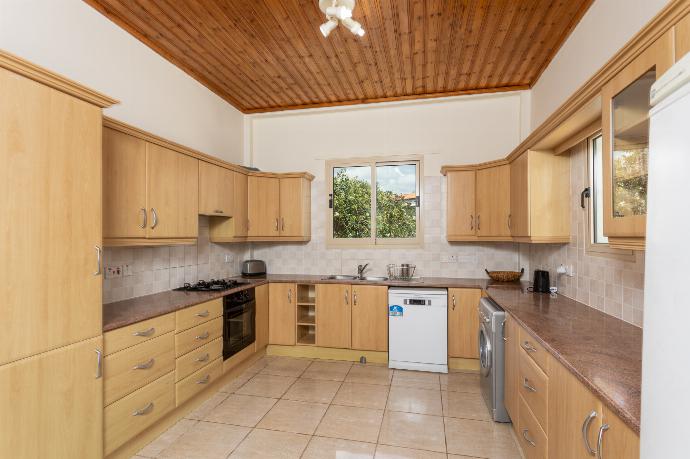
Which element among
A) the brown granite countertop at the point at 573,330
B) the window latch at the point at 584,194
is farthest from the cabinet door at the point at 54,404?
the window latch at the point at 584,194

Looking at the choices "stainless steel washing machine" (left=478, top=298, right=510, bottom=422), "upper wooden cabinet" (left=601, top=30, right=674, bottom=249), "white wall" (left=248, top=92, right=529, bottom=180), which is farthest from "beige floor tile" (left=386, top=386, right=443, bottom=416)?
"white wall" (left=248, top=92, right=529, bottom=180)

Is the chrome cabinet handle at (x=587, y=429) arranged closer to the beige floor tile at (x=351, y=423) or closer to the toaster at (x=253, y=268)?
the beige floor tile at (x=351, y=423)

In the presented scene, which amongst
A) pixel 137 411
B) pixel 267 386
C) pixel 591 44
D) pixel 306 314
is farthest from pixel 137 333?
pixel 591 44

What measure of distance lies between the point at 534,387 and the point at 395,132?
10.4 ft

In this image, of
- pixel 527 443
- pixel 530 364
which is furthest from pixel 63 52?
pixel 527 443

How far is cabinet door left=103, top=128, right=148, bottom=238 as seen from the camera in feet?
7.32

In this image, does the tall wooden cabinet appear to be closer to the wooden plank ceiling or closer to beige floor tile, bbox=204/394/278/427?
beige floor tile, bbox=204/394/278/427

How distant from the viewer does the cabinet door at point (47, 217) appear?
1.47m

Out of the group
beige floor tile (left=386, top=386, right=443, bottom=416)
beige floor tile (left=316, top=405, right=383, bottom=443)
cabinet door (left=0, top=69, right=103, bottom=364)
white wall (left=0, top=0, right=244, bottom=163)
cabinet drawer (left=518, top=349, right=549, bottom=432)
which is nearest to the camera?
cabinet door (left=0, top=69, right=103, bottom=364)

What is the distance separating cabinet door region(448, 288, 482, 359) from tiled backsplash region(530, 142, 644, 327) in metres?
0.76

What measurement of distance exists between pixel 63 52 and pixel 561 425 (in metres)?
3.49

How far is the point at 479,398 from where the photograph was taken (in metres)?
2.92

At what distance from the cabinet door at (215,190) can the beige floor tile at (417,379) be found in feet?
7.83

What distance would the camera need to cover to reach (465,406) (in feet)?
9.13
